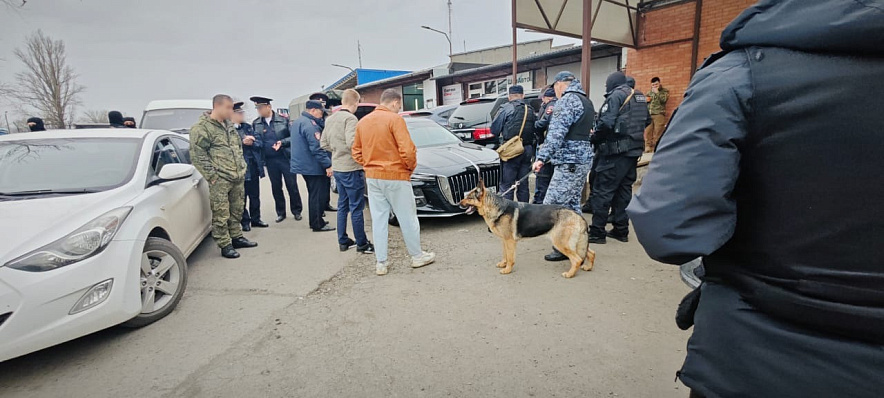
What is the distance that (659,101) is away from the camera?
29.2 feet

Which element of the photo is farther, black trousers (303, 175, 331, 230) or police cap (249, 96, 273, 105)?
police cap (249, 96, 273, 105)

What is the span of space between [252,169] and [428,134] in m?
2.84

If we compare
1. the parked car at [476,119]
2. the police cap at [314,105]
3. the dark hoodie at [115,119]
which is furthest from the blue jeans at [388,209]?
the dark hoodie at [115,119]

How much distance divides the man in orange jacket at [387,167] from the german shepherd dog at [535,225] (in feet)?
2.35

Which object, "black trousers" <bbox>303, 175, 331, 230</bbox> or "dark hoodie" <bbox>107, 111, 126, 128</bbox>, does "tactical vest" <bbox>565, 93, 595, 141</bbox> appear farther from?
"dark hoodie" <bbox>107, 111, 126, 128</bbox>

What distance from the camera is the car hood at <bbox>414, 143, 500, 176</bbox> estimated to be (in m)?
5.22

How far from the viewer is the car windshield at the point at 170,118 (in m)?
7.99

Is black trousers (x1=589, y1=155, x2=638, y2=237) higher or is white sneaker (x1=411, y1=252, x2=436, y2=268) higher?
black trousers (x1=589, y1=155, x2=638, y2=237)

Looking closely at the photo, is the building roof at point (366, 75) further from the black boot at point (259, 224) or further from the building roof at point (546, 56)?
the black boot at point (259, 224)

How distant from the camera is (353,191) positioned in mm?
4422

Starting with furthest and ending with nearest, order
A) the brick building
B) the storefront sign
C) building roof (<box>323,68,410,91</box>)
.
Answer: 1. building roof (<box>323,68,410,91</box>)
2. the storefront sign
3. the brick building

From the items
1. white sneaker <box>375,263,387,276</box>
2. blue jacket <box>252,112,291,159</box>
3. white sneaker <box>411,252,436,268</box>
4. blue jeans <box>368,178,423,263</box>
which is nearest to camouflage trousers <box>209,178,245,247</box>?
blue jacket <box>252,112,291,159</box>

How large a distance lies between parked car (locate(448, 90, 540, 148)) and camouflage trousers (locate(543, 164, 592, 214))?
3741mm

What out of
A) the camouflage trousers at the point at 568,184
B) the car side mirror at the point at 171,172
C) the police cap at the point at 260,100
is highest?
the police cap at the point at 260,100
